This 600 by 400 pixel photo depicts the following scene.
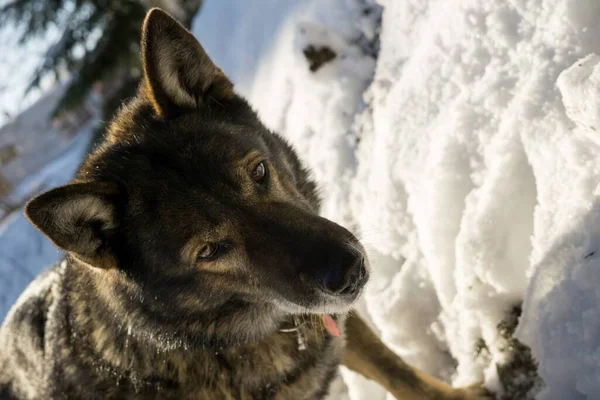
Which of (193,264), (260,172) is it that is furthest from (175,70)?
(193,264)

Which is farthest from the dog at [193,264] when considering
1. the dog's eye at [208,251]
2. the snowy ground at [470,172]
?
the snowy ground at [470,172]

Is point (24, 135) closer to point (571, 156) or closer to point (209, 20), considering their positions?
point (209, 20)

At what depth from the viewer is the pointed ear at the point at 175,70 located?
2.15 meters

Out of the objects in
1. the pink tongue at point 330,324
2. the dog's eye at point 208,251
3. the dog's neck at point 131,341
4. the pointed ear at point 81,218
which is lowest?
the pink tongue at point 330,324

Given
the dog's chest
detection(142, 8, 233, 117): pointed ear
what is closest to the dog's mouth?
the dog's chest

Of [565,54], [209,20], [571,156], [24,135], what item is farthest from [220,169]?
[24,135]

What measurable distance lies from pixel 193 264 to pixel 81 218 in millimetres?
469

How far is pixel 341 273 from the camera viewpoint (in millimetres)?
1892

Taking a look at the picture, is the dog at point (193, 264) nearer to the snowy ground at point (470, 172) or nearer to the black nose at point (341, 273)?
the black nose at point (341, 273)

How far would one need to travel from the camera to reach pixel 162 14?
213 cm

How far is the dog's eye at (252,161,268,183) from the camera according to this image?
2193mm

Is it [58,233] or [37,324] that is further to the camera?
[37,324]

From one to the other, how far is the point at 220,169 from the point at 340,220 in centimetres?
166

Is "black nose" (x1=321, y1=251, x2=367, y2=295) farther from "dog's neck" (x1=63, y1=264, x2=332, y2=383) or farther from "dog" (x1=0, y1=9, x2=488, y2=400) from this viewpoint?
"dog's neck" (x1=63, y1=264, x2=332, y2=383)
